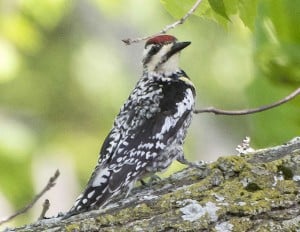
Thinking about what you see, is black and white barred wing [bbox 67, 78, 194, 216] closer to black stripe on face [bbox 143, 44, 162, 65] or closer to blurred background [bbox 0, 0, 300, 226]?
black stripe on face [bbox 143, 44, 162, 65]

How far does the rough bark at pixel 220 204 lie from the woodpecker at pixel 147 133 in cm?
60

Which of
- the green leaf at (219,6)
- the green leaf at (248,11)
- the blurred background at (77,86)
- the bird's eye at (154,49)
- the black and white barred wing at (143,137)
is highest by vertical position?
the blurred background at (77,86)

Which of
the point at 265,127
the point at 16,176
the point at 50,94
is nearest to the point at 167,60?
the point at 265,127

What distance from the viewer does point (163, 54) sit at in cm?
466

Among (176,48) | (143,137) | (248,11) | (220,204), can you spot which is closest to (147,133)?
(143,137)

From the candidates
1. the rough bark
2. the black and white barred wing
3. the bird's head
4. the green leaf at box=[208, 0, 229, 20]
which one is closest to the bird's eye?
the bird's head

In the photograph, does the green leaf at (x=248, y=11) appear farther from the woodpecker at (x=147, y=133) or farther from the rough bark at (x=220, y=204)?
the woodpecker at (x=147, y=133)

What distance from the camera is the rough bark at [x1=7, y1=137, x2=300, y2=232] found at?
252 centimetres

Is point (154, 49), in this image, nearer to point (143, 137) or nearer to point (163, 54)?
point (163, 54)

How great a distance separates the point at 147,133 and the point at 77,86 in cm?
955

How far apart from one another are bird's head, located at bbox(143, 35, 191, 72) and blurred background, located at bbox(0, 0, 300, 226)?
7.61 feet

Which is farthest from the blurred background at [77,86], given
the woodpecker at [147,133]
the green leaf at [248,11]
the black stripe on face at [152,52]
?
the green leaf at [248,11]

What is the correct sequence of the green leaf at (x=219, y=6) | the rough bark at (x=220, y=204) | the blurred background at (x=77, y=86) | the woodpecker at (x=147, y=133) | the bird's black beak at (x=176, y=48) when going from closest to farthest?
1. the green leaf at (x=219, y=6)
2. the rough bark at (x=220, y=204)
3. the woodpecker at (x=147, y=133)
4. the bird's black beak at (x=176, y=48)
5. the blurred background at (x=77, y=86)

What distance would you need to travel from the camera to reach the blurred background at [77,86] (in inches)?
325
